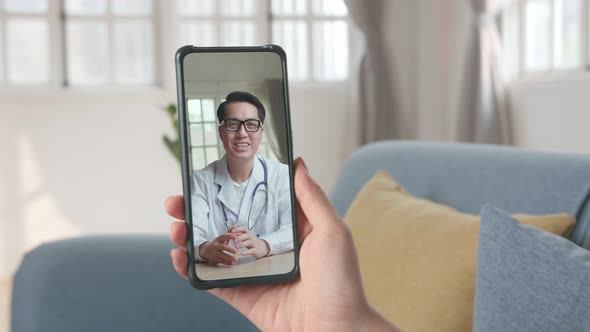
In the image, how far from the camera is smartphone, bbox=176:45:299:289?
2.41 feet

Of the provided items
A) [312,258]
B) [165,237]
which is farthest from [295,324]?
[165,237]

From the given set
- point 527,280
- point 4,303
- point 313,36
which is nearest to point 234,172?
point 527,280

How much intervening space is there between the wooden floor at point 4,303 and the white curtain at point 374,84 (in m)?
2.05

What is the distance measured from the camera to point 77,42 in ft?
13.7

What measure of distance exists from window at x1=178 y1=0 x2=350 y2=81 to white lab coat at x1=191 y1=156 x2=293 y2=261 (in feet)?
11.6

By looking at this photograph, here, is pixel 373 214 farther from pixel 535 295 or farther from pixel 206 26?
pixel 206 26

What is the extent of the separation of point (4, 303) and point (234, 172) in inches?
132

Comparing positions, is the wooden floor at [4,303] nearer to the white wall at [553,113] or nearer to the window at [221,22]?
the window at [221,22]

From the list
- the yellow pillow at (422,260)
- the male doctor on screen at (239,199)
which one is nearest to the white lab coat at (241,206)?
the male doctor on screen at (239,199)

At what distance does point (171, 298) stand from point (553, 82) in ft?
6.59

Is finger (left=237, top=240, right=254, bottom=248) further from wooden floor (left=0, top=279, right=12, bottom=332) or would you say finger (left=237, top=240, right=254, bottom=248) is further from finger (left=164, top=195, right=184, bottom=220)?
wooden floor (left=0, top=279, right=12, bottom=332)

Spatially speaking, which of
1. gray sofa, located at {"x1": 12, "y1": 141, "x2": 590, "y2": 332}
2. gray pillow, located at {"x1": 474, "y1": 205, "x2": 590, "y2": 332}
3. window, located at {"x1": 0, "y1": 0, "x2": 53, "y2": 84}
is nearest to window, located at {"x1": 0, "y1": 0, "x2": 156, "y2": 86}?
window, located at {"x1": 0, "y1": 0, "x2": 53, "y2": 84}

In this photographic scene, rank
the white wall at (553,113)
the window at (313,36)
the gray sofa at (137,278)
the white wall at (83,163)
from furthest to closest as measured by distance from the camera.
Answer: the window at (313,36)
the white wall at (83,163)
the white wall at (553,113)
the gray sofa at (137,278)

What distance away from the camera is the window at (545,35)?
2922 millimetres
